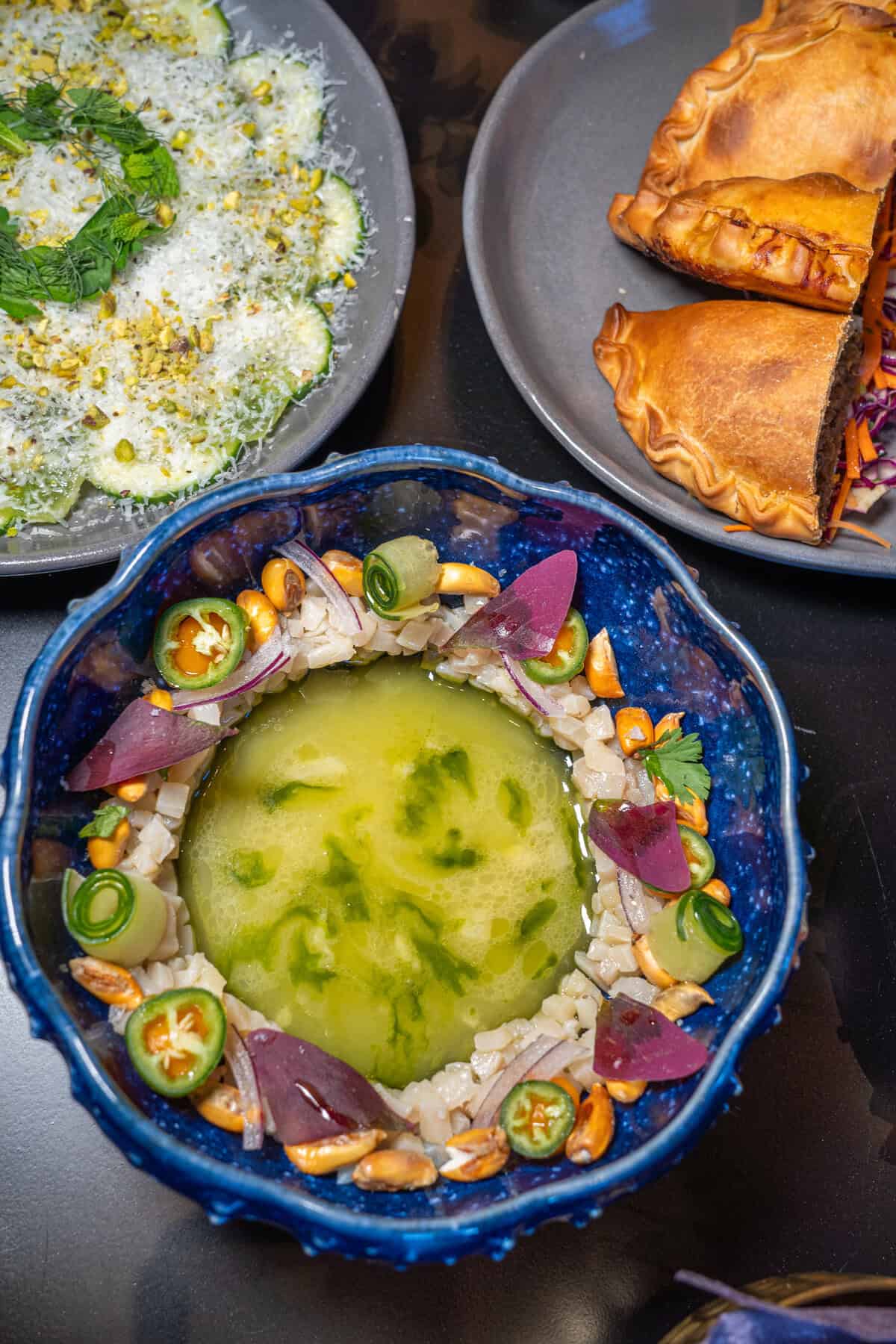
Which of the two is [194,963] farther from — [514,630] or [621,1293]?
[621,1293]

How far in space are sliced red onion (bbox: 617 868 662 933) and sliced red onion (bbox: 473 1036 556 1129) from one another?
0.73 feet

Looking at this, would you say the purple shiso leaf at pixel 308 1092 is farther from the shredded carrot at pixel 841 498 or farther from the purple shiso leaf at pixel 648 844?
the shredded carrot at pixel 841 498

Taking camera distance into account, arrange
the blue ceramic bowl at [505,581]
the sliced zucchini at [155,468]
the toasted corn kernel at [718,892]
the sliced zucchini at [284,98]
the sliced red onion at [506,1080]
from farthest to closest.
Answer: the sliced zucchini at [284,98]
the sliced zucchini at [155,468]
the toasted corn kernel at [718,892]
the sliced red onion at [506,1080]
the blue ceramic bowl at [505,581]

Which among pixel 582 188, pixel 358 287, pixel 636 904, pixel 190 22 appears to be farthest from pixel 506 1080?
pixel 190 22

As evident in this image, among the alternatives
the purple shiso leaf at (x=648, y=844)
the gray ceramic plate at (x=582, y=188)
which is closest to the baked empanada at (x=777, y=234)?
the gray ceramic plate at (x=582, y=188)

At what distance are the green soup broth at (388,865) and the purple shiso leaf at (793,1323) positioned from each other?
591 mm

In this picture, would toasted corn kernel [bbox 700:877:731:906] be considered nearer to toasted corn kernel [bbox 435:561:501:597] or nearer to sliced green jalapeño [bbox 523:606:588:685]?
sliced green jalapeño [bbox 523:606:588:685]

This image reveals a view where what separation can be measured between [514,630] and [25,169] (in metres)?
1.25

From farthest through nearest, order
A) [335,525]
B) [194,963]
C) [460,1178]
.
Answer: [335,525] → [194,963] → [460,1178]

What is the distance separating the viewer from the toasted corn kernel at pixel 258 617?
67.8 inches

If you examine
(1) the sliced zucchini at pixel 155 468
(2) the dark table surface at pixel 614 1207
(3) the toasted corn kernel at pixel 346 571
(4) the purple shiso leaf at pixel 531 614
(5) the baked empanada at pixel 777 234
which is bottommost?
(2) the dark table surface at pixel 614 1207

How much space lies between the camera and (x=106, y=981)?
1.49 metres

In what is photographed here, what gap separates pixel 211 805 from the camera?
179 centimetres

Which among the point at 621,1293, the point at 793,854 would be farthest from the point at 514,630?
the point at 621,1293
